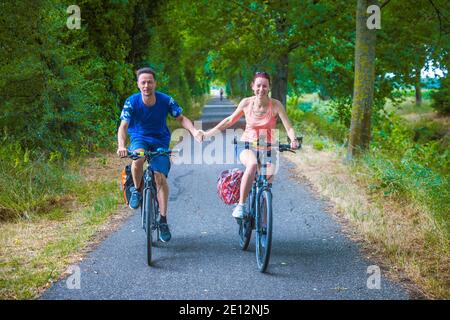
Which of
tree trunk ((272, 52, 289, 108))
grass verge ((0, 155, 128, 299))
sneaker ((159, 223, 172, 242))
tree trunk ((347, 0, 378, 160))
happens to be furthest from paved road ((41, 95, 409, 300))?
tree trunk ((272, 52, 289, 108))

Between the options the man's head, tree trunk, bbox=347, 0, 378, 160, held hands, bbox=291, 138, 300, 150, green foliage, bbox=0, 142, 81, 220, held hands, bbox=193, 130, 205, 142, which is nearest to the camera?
held hands, bbox=291, 138, 300, 150

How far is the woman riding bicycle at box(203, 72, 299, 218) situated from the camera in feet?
17.7

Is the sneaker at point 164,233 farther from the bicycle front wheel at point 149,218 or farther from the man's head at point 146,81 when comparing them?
the man's head at point 146,81

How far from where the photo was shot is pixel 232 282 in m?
4.67

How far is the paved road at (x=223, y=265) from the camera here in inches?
174

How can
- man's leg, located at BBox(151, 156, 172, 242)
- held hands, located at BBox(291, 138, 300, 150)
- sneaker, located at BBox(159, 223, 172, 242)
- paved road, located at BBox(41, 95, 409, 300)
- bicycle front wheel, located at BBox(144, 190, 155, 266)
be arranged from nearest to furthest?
paved road, located at BBox(41, 95, 409, 300), bicycle front wheel, located at BBox(144, 190, 155, 266), held hands, located at BBox(291, 138, 300, 150), man's leg, located at BBox(151, 156, 172, 242), sneaker, located at BBox(159, 223, 172, 242)

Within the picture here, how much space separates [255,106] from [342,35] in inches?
508

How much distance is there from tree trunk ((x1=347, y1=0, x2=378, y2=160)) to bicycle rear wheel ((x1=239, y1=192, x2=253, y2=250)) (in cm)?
544

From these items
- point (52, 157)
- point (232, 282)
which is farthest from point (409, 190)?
point (52, 157)

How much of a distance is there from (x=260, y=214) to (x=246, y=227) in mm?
507

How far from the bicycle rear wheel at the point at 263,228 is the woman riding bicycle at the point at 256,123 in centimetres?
30

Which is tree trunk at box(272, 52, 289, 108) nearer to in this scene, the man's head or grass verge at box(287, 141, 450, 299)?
grass verge at box(287, 141, 450, 299)

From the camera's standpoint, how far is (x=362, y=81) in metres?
10.4

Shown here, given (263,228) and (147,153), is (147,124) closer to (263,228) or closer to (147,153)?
(147,153)
